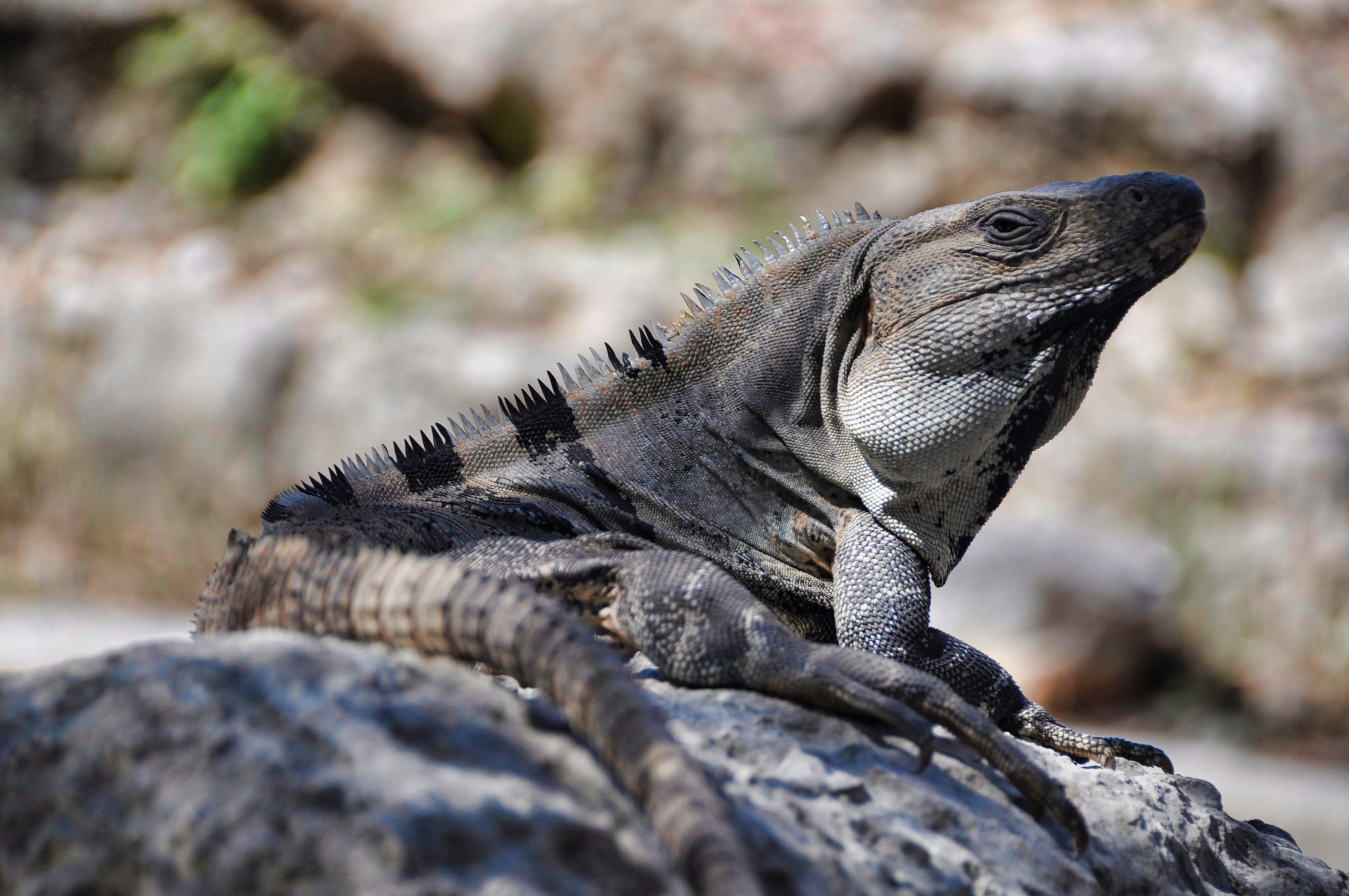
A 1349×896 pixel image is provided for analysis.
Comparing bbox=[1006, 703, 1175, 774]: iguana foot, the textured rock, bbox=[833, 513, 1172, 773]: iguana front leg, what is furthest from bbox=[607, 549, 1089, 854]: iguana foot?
bbox=[1006, 703, 1175, 774]: iguana foot

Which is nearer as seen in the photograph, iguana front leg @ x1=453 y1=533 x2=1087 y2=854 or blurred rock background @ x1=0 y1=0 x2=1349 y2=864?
iguana front leg @ x1=453 y1=533 x2=1087 y2=854

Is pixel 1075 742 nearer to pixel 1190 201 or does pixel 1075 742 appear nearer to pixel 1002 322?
pixel 1002 322

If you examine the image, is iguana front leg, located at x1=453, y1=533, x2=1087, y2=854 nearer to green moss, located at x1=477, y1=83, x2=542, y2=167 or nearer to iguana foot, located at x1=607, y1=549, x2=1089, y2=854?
iguana foot, located at x1=607, y1=549, x2=1089, y2=854

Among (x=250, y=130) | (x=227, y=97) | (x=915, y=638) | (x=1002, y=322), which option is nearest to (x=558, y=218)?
(x=250, y=130)

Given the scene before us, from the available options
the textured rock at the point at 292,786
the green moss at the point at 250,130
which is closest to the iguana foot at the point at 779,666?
the textured rock at the point at 292,786

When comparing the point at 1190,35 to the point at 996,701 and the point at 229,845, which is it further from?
the point at 229,845
